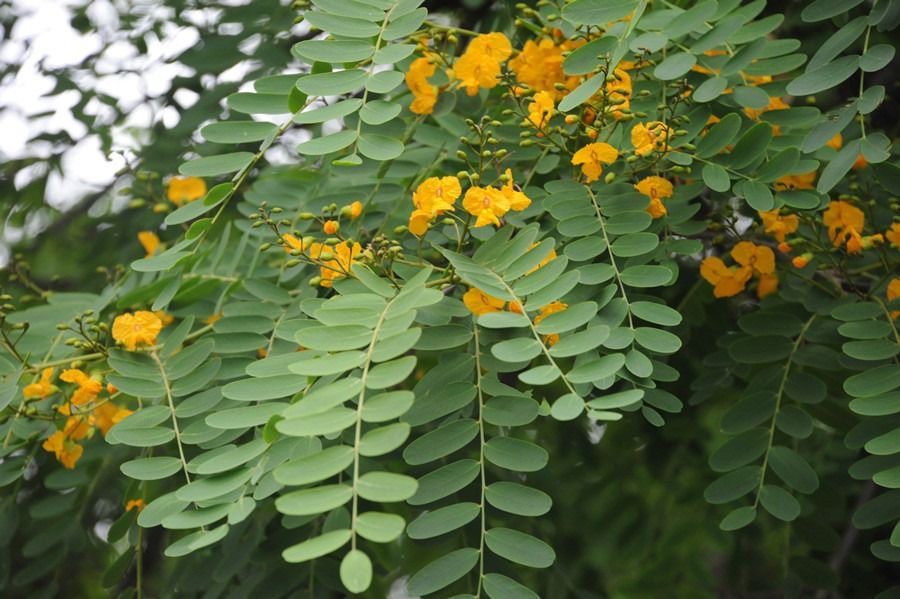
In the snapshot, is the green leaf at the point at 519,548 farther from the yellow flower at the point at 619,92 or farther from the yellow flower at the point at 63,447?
the yellow flower at the point at 63,447

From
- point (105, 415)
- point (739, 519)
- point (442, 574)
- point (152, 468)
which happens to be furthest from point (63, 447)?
point (739, 519)

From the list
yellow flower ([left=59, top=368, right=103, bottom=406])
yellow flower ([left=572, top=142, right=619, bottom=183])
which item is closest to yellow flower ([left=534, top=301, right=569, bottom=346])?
yellow flower ([left=572, top=142, right=619, bottom=183])

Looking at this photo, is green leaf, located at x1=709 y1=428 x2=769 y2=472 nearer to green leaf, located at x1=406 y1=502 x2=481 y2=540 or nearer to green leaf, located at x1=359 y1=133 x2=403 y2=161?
green leaf, located at x1=406 y1=502 x2=481 y2=540

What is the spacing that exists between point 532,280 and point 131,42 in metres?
1.83

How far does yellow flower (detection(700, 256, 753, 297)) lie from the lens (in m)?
1.81

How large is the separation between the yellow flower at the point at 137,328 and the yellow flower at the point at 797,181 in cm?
110

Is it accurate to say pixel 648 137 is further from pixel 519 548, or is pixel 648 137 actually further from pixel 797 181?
pixel 519 548

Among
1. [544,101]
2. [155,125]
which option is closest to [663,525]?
[544,101]

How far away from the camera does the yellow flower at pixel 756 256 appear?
1.78m

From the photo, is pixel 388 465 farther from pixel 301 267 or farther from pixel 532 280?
pixel 532 280

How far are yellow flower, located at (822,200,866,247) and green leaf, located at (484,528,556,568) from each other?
2.62ft

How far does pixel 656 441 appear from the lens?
2605 mm

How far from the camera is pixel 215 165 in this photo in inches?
66.2

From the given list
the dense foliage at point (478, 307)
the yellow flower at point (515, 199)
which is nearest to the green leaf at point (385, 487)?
the dense foliage at point (478, 307)
